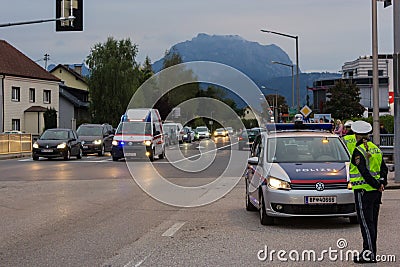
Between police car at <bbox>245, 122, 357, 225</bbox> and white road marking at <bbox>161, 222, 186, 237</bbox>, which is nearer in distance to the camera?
white road marking at <bbox>161, 222, 186, 237</bbox>

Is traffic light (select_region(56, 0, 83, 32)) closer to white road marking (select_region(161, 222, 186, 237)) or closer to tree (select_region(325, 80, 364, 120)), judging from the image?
white road marking (select_region(161, 222, 186, 237))

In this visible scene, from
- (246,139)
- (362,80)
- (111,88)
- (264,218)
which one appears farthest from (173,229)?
(362,80)

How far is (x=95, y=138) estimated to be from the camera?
37.4 meters

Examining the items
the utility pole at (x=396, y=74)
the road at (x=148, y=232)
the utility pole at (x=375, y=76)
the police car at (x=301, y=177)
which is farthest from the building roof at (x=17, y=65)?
the police car at (x=301, y=177)

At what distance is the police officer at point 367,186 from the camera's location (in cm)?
768

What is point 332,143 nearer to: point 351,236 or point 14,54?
point 351,236

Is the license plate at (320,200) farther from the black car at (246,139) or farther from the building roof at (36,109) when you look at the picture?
the building roof at (36,109)

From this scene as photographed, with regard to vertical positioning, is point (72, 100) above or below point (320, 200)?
above

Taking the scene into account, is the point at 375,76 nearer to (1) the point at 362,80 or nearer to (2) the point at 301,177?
(2) the point at 301,177

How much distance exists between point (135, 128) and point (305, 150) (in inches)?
787

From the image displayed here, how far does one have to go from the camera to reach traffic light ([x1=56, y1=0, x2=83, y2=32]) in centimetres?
2166

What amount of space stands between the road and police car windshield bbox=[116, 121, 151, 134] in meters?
14.2

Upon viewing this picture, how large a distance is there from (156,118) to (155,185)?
14822mm

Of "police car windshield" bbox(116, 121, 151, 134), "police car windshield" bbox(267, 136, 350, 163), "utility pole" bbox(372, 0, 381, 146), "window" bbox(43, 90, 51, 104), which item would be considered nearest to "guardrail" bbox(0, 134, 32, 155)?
"police car windshield" bbox(116, 121, 151, 134)
